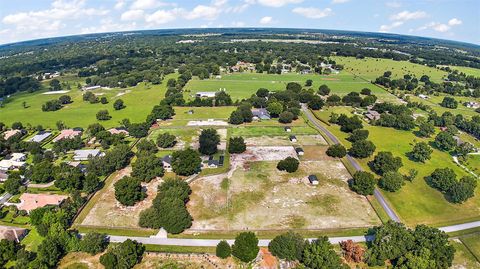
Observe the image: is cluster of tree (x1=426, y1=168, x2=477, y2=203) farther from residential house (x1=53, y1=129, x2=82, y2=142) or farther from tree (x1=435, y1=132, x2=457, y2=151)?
residential house (x1=53, y1=129, x2=82, y2=142)

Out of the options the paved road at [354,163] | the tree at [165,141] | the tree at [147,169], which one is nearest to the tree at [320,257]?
the paved road at [354,163]

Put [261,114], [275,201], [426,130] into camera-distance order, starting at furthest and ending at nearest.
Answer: [261,114] → [426,130] → [275,201]

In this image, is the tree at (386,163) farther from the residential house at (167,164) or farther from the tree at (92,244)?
the tree at (92,244)

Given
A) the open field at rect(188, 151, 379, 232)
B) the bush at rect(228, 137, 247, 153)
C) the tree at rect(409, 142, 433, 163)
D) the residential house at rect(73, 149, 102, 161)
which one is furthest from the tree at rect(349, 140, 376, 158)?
the residential house at rect(73, 149, 102, 161)

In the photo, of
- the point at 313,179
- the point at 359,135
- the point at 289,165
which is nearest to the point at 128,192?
the point at 289,165

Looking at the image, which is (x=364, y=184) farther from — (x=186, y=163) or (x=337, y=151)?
(x=186, y=163)

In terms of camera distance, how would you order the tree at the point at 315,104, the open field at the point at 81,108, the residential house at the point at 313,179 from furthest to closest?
the tree at the point at 315,104 < the open field at the point at 81,108 < the residential house at the point at 313,179
